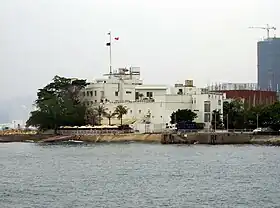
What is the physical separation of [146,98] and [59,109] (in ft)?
76.1

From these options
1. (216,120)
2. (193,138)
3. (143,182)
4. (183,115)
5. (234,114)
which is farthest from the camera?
(234,114)

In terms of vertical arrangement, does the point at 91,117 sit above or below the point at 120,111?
below

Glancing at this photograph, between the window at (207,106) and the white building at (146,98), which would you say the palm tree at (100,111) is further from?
the window at (207,106)

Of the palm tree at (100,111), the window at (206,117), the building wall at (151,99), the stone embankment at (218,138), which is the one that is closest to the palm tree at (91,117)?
the palm tree at (100,111)

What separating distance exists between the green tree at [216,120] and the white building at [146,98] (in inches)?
48.2

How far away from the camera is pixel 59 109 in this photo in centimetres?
15312

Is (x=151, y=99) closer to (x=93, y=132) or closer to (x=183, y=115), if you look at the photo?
(x=183, y=115)

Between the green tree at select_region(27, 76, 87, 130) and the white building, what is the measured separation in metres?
6.38

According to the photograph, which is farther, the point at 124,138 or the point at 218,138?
the point at 124,138

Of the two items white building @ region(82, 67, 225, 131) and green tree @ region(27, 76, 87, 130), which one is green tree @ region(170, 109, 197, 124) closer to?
white building @ region(82, 67, 225, 131)

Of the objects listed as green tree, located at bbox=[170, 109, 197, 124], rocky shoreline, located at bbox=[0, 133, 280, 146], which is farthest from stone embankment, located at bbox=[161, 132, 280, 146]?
green tree, located at bbox=[170, 109, 197, 124]

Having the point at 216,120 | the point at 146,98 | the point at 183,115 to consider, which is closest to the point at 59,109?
the point at 146,98

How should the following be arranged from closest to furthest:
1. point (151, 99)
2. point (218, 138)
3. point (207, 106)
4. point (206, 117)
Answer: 1. point (218, 138)
2. point (207, 106)
3. point (206, 117)
4. point (151, 99)

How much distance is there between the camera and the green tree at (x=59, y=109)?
503 ft
